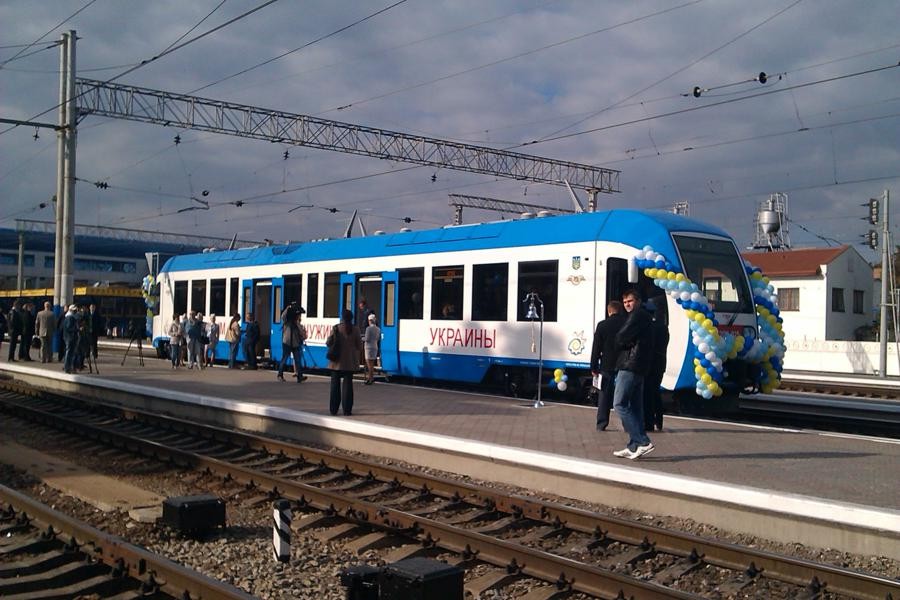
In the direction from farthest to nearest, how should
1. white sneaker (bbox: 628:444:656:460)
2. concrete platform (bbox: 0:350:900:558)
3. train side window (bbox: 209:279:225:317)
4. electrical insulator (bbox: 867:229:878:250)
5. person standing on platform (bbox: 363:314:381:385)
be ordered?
electrical insulator (bbox: 867:229:878:250) → train side window (bbox: 209:279:225:317) → person standing on platform (bbox: 363:314:381:385) → white sneaker (bbox: 628:444:656:460) → concrete platform (bbox: 0:350:900:558)

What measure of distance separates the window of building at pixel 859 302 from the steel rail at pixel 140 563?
41.4 m

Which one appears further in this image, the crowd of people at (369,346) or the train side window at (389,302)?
the train side window at (389,302)

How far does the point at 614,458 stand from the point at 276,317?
15060 mm

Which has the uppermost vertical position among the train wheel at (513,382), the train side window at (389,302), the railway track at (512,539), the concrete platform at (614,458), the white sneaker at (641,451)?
the train side window at (389,302)

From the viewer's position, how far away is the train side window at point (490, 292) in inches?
650

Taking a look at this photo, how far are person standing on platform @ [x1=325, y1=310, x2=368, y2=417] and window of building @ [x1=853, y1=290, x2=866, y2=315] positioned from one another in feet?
116

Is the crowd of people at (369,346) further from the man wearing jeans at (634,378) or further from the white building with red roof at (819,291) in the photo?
the white building with red roof at (819,291)

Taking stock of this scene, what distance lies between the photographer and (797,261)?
40719mm

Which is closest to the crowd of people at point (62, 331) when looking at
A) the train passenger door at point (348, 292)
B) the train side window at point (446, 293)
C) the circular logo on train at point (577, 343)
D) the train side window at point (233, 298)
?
the train side window at point (233, 298)

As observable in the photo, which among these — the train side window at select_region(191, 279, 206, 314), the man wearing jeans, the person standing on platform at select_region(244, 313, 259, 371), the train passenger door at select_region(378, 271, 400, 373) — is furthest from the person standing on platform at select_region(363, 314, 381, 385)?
the train side window at select_region(191, 279, 206, 314)

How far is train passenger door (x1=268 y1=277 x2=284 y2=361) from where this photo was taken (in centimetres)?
2306

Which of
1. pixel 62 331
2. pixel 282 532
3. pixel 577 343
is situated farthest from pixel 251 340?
pixel 282 532

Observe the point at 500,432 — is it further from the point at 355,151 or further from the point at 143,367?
the point at 355,151

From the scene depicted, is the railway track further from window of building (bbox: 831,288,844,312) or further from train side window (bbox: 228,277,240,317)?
window of building (bbox: 831,288,844,312)
